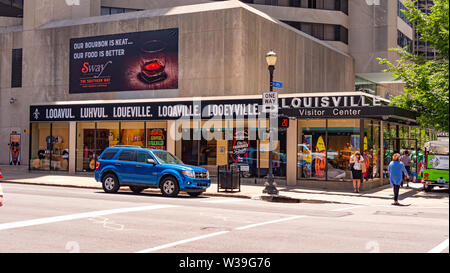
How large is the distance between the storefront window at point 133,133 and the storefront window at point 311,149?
29.9 feet

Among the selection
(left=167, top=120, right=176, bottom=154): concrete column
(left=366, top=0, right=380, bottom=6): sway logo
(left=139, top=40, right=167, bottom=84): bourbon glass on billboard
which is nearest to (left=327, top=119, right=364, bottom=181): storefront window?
(left=167, top=120, right=176, bottom=154): concrete column

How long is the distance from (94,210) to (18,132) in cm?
2469

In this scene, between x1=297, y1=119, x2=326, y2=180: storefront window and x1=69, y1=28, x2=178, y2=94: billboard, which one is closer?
x1=297, y1=119, x2=326, y2=180: storefront window

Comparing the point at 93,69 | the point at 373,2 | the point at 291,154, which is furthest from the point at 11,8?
the point at 373,2

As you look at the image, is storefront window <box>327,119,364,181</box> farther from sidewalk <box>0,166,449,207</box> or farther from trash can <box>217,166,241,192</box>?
trash can <box>217,166,241,192</box>

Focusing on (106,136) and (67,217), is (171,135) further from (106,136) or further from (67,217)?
(67,217)

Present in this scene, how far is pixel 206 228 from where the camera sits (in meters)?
10.9

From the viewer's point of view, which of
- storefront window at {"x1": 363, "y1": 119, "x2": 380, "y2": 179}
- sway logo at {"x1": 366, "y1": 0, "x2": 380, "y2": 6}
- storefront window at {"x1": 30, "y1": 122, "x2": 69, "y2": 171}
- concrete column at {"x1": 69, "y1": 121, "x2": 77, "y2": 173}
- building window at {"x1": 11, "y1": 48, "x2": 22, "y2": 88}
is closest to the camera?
storefront window at {"x1": 363, "y1": 119, "x2": 380, "y2": 179}

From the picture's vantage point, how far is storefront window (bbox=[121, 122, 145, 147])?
28.7 meters

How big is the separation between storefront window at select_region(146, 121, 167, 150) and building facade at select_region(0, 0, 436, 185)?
6 centimetres

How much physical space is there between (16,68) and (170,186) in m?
22.2

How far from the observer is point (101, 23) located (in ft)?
107

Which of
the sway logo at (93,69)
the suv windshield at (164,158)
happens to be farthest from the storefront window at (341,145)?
the sway logo at (93,69)

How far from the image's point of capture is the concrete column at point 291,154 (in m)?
24.3
